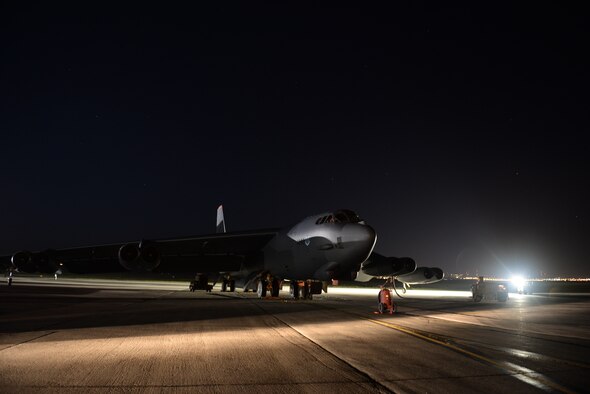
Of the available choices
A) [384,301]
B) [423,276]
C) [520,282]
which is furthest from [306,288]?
[520,282]

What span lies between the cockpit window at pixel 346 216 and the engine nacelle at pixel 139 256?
9.83 m

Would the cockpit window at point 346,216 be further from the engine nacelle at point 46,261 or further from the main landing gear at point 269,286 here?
the engine nacelle at point 46,261

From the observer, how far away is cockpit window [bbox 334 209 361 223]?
19.5 m

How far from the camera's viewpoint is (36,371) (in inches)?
224

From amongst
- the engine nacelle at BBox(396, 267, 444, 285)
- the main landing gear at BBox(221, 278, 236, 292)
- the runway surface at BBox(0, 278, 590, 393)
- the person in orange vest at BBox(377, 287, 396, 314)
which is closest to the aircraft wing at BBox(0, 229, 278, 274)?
the main landing gear at BBox(221, 278, 236, 292)

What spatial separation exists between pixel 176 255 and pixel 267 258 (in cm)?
565

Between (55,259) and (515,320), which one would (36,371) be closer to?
(515,320)

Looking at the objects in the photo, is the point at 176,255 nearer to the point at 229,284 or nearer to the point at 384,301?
the point at 229,284

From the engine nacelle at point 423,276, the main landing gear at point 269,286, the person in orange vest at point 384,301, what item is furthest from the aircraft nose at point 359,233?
the engine nacelle at point 423,276

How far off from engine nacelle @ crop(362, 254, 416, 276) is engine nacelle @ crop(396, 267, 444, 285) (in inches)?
64.7

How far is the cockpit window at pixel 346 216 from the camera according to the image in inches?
770

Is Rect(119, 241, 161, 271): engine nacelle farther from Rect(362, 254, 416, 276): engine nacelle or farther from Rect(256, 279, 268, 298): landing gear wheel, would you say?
Rect(362, 254, 416, 276): engine nacelle

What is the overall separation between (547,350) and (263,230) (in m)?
19.3

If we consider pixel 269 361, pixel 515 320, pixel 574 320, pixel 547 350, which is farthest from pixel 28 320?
pixel 574 320
